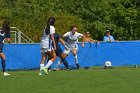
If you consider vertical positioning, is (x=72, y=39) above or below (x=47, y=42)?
below

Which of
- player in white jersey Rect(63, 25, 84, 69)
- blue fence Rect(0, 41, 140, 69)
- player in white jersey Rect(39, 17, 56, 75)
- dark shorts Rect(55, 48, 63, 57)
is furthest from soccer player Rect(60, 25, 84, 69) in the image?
player in white jersey Rect(39, 17, 56, 75)

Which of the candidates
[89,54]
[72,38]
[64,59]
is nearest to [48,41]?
[64,59]

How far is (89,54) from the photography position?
75.0 ft

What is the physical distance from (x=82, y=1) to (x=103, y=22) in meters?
2.48

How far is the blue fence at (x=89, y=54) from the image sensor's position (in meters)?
21.3

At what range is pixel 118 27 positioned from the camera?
4053 centimetres

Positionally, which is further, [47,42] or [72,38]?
[72,38]

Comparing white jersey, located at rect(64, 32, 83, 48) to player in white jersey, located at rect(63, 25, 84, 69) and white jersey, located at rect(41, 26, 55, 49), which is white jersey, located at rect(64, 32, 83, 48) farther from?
white jersey, located at rect(41, 26, 55, 49)

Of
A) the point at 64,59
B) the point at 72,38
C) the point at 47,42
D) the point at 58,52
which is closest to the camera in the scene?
the point at 47,42

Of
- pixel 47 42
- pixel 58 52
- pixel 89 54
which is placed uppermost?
pixel 47 42

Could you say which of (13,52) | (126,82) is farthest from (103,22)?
(126,82)

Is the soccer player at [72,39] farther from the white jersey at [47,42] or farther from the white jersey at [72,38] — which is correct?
the white jersey at [47,42]

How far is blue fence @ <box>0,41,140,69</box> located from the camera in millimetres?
21344

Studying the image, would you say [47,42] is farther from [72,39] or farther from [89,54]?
[89,54]
